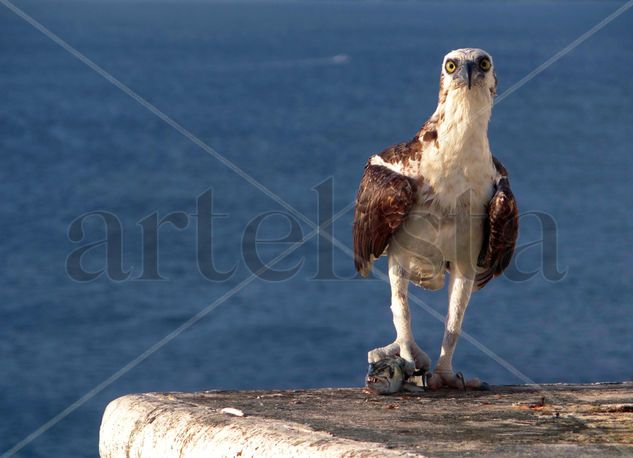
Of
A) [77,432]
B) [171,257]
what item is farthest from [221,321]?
[171,257]

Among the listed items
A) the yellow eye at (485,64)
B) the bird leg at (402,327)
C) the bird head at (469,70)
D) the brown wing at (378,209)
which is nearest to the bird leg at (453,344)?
the bird leg at (402,327)

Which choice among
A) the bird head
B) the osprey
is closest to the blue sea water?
the osprey

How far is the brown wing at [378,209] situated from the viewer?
11156 millimetres

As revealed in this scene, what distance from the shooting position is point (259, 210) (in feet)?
206

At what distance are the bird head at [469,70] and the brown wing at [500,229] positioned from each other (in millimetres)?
756

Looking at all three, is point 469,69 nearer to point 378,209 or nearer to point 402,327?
point 378,209

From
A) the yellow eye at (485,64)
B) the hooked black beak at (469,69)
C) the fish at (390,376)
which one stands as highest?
the yellow eye at (485,64)

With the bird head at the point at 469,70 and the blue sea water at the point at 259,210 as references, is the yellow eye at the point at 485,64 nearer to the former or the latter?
the bird head at the point at 469,70

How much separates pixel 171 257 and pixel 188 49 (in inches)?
4080

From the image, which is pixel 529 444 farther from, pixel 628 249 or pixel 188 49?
pixel 188 49

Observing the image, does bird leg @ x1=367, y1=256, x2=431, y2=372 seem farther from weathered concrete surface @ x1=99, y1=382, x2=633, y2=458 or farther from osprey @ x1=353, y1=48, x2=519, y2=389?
weathered concrete surface @ x1=99, y1=382, x2=633, y2=458

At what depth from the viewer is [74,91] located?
11000 cm

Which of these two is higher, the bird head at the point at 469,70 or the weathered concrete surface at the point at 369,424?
the bird head at the point at 469,70

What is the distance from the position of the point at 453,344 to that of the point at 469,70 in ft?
6.99
